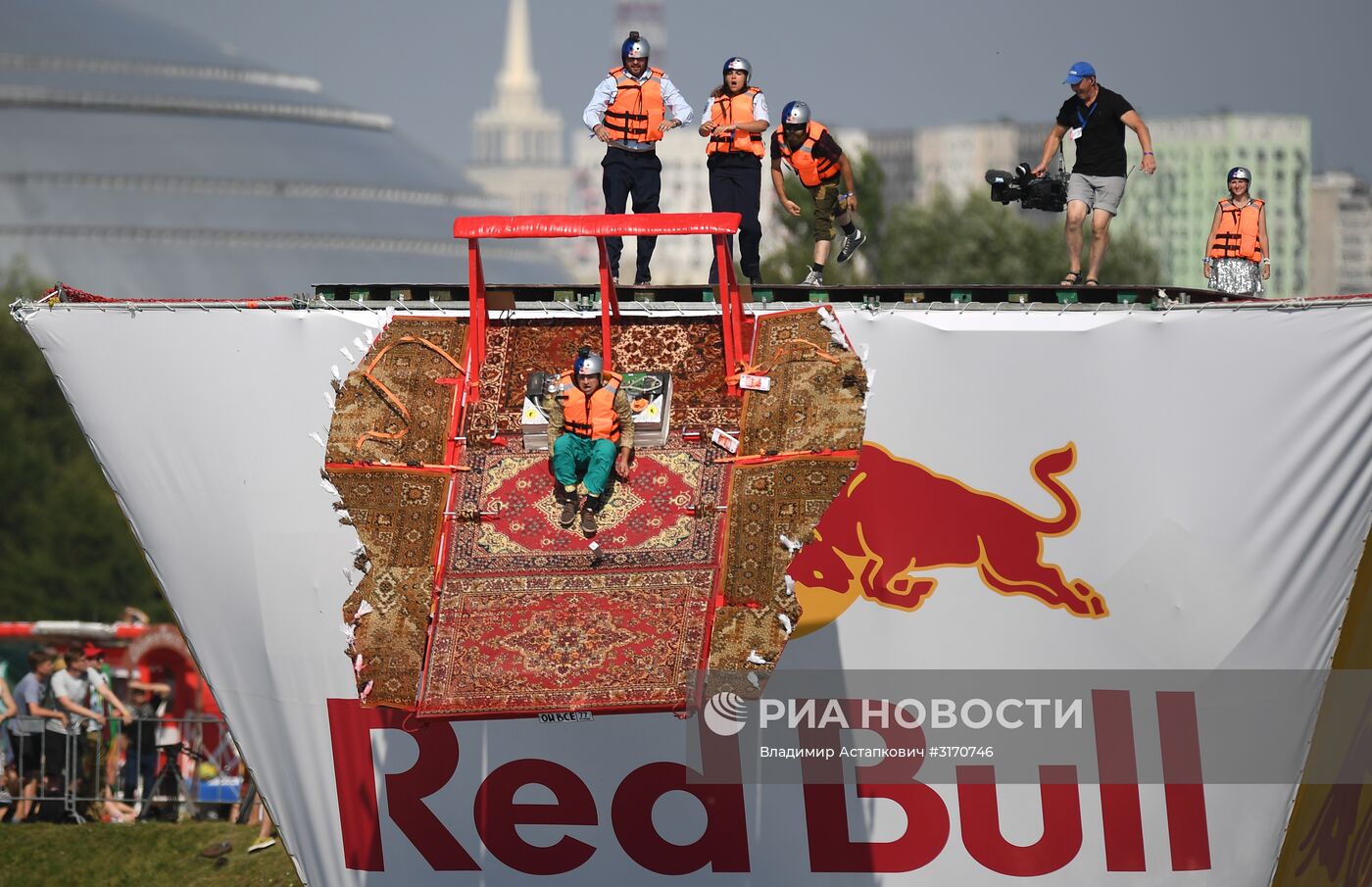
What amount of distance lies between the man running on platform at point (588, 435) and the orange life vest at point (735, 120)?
4.55 m

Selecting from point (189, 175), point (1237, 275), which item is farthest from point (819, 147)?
point (189, 175)

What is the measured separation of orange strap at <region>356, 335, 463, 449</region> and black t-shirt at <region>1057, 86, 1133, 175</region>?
5880 millimetres

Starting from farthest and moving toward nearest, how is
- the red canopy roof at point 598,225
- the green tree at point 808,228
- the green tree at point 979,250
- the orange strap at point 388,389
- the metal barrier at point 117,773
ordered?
the green tree at point 979,250
the green tree at point 808,228
the metal barrier at point 117,773
the orange strap at point 388,389
the red canopy roof at point 598,225

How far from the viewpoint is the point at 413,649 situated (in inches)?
587

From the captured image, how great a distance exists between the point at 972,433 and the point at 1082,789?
10.1 feet

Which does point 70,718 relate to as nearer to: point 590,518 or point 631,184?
point 631,184

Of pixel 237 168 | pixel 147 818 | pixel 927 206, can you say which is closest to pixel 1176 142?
pixel 237 168

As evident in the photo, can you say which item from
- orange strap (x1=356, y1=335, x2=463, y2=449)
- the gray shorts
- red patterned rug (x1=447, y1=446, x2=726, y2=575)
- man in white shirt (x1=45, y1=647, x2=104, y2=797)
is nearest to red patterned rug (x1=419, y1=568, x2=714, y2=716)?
red patterned rug (x1=447, y1=446, x2=726, y2=575)

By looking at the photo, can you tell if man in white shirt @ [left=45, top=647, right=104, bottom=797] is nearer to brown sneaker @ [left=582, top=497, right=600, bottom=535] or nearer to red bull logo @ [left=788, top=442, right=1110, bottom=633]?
brown sneaker @ [left=582, top=497, right=600, bottom=535]

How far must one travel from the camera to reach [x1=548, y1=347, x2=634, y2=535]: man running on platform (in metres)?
15.6

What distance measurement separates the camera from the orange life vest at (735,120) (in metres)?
19.8

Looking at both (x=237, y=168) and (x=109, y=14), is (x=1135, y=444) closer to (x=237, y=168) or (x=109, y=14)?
(x=237, y=168)

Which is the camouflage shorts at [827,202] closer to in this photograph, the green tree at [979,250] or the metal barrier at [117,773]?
the metal barrier at [117,773]

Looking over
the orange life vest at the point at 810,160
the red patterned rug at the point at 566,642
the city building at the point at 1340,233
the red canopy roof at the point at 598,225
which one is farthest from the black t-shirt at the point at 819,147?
the city building at the point at 1340,233
